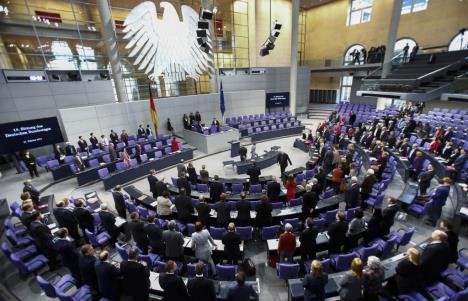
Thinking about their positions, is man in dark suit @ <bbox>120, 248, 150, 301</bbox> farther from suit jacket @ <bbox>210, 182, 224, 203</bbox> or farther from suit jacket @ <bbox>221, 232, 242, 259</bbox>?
suit jacket @ <bbox>210, 182, 224, 203</bbox>

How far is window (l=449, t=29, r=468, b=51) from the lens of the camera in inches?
722

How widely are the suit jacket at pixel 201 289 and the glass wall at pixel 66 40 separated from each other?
52.1 feet

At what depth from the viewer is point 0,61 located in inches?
494

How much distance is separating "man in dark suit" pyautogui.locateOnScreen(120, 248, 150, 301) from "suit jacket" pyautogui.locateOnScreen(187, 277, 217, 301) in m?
0.87

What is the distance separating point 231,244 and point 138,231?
7.26 feet

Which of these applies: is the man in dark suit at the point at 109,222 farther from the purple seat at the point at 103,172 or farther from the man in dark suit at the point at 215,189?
the purple seat at the point at 103,172

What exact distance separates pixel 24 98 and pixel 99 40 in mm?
6126

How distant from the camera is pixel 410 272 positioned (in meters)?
3.83

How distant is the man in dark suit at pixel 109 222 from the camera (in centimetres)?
590

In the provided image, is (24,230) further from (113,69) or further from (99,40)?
(99,40)

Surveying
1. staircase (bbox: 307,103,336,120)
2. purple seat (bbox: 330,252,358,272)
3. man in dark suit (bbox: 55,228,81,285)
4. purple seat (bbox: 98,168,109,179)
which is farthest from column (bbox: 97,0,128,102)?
staircase (bbox: 307,103,336,120)

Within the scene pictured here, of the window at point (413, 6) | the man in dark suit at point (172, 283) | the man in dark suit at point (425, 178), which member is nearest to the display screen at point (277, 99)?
the window at point (413, 6)

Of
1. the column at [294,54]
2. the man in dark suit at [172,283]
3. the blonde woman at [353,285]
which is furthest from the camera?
the column at [294,54]

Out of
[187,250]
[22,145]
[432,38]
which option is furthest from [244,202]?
[432,38]
